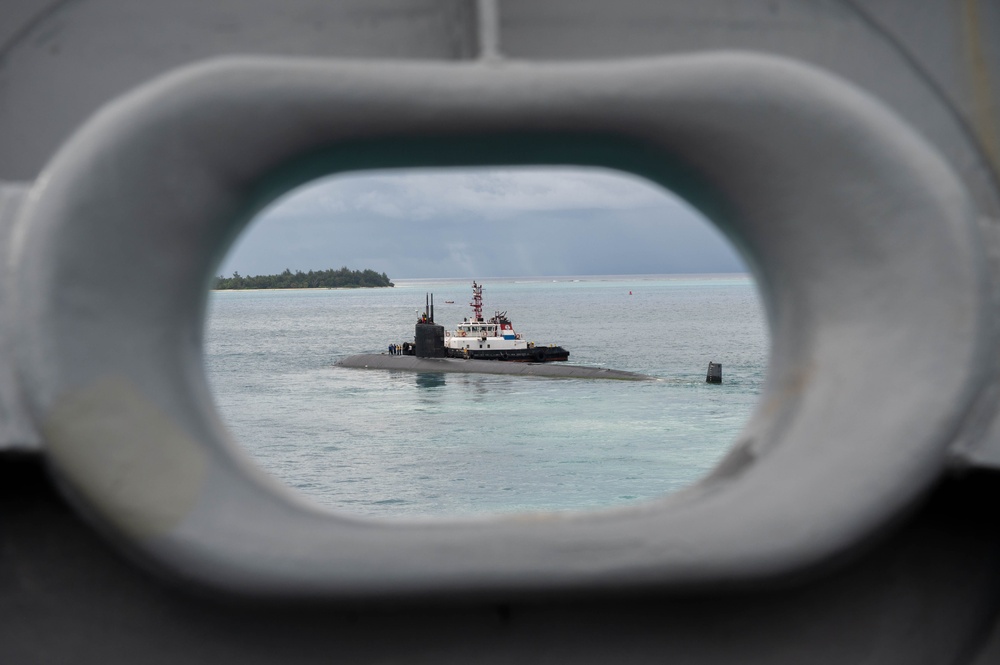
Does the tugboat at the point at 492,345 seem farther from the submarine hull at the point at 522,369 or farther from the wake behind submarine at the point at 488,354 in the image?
the submarine hull at the point at 522,369

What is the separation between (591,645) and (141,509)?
42.5 inches

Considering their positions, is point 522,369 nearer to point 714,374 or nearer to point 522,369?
point 522,369

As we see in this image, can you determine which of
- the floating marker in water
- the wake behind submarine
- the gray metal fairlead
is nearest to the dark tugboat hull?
the wake behind submarine

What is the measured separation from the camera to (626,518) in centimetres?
185

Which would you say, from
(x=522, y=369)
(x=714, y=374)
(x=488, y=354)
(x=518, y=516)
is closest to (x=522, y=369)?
(x=522, y=369)

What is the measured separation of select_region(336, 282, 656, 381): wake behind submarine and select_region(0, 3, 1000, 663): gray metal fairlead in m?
37.2

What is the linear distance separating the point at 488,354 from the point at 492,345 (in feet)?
2.57

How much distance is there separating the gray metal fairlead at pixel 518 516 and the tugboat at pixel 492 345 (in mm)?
38469

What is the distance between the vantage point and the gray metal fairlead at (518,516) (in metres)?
1.78

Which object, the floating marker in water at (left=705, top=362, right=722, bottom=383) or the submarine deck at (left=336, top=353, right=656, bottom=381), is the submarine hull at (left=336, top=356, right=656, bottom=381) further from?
the floating marker in water at (left=705, top=362, right=722, bottom=383)

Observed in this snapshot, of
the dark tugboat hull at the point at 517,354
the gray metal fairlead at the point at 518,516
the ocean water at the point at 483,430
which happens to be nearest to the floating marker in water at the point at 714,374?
the ocean water at the point at 483,430

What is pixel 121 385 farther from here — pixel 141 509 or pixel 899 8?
pixel 899 8

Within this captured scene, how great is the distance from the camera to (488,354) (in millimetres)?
40969

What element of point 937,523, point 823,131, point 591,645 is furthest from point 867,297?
point 591,645
